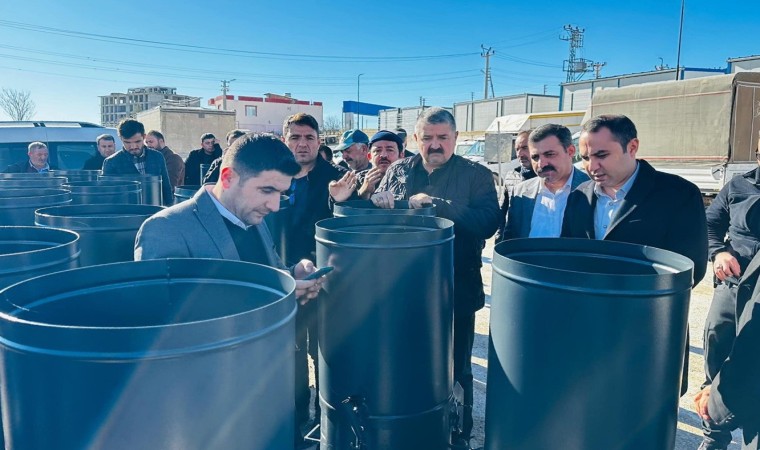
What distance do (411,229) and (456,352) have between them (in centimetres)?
97

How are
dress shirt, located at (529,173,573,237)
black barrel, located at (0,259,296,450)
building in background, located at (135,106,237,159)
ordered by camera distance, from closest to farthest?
1. black barrel, located at (0,259,296,450)
2. dress shirt, located at (529,173,573,237)
3. building in background, located at (135,106,237,159)

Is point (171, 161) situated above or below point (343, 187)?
above

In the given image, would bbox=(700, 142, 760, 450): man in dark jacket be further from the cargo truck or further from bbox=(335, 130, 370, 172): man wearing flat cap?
the cargo truck

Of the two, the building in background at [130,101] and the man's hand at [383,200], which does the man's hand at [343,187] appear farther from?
the building in background at [130,101]

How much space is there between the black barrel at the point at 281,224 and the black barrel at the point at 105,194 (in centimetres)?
114

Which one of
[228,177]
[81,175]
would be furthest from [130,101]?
[228,177]

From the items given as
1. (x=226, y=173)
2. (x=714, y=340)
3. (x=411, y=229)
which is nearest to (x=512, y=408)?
(x=411, y=229)

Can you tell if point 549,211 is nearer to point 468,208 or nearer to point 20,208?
point 468,208

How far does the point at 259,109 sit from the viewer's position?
55.8 metres

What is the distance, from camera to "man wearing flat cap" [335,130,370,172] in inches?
210

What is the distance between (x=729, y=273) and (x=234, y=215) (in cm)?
261

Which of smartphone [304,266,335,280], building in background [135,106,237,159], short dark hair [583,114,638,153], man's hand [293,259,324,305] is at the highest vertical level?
building in background [135,106,237,159]

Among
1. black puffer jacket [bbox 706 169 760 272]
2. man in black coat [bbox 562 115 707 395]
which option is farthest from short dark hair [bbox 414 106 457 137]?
black puffer jacket [bbox 706 169 760 272]

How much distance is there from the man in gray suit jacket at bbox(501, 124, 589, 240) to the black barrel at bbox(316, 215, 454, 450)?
1.28 meters
